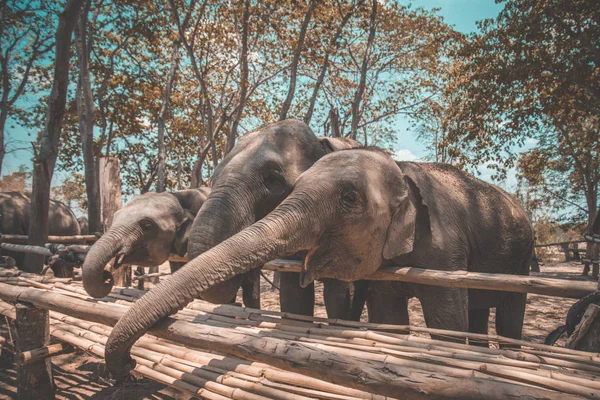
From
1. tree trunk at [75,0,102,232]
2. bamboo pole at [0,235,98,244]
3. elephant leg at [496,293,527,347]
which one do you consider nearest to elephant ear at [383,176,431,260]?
elephant leg at [496,293,527,347]

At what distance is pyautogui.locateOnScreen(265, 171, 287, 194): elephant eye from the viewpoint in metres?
3.02

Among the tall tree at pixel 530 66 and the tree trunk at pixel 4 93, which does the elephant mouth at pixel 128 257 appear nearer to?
the tall tree at pixel 530 66

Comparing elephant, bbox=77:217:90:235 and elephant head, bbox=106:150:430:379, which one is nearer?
elephant head, bbox=106:150:430:379

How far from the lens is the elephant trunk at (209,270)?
5.57ft

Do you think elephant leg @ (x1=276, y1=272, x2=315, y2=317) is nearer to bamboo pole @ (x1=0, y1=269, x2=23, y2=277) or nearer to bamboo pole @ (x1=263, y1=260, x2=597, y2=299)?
bamboo pole @ (x1=263, y1=260, x2=597, y2=299)

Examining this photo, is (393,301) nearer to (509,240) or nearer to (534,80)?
(509,240)

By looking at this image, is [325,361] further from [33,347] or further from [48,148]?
[48,148]

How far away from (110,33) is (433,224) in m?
12.8

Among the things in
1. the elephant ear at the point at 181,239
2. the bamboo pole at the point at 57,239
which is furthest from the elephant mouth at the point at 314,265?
the bamboo pole at the point at 57,239

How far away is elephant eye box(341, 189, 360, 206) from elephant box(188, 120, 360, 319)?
0.83 m

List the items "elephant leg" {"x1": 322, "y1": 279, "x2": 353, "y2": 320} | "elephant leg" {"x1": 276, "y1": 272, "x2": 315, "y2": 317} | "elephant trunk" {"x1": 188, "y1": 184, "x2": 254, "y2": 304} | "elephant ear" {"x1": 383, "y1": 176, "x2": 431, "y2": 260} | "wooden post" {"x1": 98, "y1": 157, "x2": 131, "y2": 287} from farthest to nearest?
"wooden post" {"x1": 98, "y1": 157, "x2": 131, "y2": 287} < "elephant leg" {"x1": 276, "y1": 272, "x2": 315, "y2": 317} < "elephant leg" {"x1": 322, "y1": 279, "x2": 353, "y2": 320} < "elephant trunk" {"x1": 188, "y1": 184, "x2": 254, "y2": 304} < "elephant ear" {"x1": 383, "y1": 176, "x2": 431, "y2": 260}

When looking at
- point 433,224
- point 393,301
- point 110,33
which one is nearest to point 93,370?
point 393,301

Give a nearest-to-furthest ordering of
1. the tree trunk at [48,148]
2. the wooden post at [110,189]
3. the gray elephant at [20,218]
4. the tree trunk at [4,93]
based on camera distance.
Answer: the tree trunk at [48,148], the wooden post at [110,189], the gray elephant at [20,218], the tree trunk at [4,93]

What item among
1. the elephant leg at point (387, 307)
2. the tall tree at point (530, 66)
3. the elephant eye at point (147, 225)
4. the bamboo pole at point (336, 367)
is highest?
the tall tree at point (530, 66)
